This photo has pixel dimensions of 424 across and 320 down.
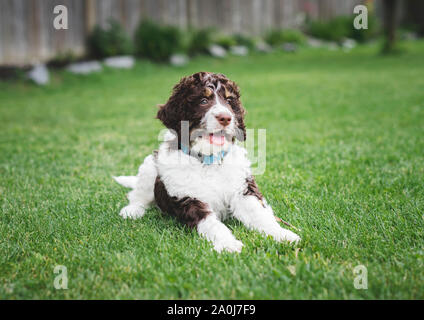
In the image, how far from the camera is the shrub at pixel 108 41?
39.3 ft

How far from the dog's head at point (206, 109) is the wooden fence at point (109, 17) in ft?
29.5

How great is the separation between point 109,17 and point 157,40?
161 cm

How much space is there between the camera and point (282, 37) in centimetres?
1745

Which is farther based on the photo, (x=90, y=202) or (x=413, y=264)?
(x=90, y=202)

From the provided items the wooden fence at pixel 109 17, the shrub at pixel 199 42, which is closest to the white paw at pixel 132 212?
the wooden fence at pixel 109 17

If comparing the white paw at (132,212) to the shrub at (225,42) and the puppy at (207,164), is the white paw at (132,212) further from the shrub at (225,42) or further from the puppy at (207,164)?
the shrub at (225,42)

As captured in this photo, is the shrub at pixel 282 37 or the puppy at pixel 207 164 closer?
the puppy at pixel 207 164

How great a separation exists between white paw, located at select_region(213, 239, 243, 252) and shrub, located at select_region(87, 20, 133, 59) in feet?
34.7

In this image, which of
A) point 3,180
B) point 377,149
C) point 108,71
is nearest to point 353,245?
point 377,149

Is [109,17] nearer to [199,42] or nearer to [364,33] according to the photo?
[199,42]

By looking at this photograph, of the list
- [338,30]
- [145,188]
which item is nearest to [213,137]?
[145,188]

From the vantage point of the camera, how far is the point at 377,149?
5000 mm

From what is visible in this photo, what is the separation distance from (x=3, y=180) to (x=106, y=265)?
250cm

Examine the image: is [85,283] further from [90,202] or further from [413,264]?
[413,264]
